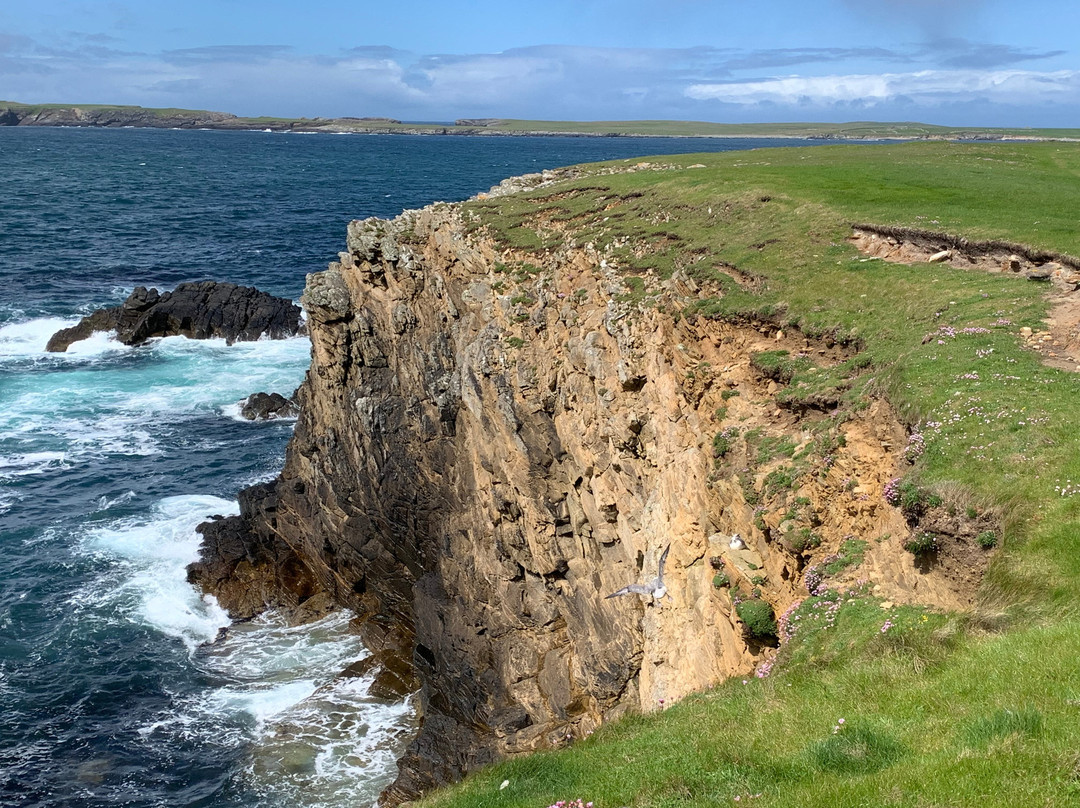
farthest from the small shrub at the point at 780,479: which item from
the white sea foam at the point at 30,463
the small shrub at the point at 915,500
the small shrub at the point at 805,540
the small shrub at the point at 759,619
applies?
the white sea foam at the point at 30,463

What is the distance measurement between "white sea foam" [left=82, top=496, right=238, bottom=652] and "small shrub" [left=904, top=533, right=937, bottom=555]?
2451 cm

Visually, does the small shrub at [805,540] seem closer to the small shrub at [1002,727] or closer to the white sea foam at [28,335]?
the small shrub at [1002,727]

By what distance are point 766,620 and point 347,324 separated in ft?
77.2

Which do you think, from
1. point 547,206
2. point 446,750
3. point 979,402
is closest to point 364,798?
point 446,750

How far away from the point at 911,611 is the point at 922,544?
4.04ft

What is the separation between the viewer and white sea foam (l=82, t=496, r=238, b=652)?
30578 mm

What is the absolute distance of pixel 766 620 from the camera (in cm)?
1406

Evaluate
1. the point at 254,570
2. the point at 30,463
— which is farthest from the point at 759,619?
the point at 30,463

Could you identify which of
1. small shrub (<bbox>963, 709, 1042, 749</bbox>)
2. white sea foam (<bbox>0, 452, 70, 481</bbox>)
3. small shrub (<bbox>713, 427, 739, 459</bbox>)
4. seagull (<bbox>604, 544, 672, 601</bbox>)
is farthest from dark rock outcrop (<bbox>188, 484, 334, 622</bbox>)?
small shrub (<bbox>963, 709, 1042, 749</bbox>)

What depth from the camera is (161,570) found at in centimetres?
3309

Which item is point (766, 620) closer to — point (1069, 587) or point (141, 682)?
point (1069, 587)

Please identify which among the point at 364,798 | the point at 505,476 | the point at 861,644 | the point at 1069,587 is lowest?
the point at 364,798

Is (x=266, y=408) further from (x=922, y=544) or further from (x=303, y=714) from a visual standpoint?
(x=922, y=544)

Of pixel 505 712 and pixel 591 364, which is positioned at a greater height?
pixel 591 364
